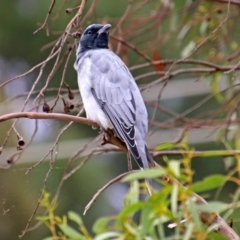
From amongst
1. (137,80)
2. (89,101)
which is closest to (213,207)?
(89,101)

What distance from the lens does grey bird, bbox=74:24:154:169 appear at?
10.3ft

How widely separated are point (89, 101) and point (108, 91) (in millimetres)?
137

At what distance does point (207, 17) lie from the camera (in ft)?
12.1

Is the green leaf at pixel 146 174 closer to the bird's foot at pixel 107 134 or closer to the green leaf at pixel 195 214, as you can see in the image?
the green leaf at pixel 195 214

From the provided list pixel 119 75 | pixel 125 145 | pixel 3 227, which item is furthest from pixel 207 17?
pixel 3 227

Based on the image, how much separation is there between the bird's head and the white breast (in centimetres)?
15

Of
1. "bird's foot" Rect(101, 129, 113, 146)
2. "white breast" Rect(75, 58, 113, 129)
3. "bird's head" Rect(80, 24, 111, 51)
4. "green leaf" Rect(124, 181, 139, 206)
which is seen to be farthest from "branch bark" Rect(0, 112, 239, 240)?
"bird's head" Rect(80, 24, 111, 51)

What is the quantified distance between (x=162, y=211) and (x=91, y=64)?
2.02 meters

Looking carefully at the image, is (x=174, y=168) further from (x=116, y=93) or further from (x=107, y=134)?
(x=116, y=93)

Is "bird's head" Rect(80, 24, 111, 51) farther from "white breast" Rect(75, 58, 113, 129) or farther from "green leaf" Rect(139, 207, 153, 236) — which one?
"green leaf" Rect(139, 207, 153, 236)

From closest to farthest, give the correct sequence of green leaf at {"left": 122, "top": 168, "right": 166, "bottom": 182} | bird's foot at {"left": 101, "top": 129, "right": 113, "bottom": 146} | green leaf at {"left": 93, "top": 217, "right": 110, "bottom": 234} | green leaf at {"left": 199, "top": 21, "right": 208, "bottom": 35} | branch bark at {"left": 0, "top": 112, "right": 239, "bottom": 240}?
1. green leaf at {"left": 122, "top": 168, "right": 166, "bottom": 182}
2. green leaf at {"left": 93, "top": 217, "right": 110, "bottom": 234}
3. branch bark at {"left": 0, "top": 112, "right": 239, "bottom": 240}
4. bird's foot at {"left": 101, "top": 129, "right": 113, "bottom": 146}
5. green leaf at {"left": 199, "top": 21, "right": 208, "bottom": 35}

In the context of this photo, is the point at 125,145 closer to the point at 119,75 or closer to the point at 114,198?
the point at 119,75

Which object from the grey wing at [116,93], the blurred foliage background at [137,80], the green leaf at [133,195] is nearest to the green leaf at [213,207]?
the green leaf at [133,195]

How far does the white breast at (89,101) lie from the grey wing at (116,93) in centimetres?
2
